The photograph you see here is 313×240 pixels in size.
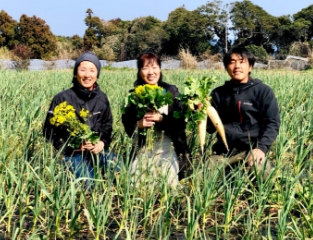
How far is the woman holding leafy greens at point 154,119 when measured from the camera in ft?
7.61

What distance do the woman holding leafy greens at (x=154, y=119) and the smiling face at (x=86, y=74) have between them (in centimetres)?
29

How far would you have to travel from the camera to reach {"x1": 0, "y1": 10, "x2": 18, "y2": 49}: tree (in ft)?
85.5

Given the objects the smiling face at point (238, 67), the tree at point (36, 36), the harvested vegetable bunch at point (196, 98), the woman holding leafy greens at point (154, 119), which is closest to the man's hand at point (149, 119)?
the woman holding leafy greens at point (154, 119)

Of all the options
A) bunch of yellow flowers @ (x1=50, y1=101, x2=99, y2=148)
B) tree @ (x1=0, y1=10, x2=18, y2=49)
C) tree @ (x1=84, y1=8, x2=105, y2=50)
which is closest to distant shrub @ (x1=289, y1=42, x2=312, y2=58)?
tree @ (x1=84, y1=8, x2=105, y2=50)

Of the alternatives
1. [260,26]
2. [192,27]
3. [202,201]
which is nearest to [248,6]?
[260,26]

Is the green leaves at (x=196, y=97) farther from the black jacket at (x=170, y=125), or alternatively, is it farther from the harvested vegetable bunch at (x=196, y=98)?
the black jacket at (x=170, y=125)

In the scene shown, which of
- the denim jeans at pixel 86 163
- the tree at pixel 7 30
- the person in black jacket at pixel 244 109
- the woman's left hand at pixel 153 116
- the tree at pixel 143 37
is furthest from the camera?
the tree at pixel 7 30

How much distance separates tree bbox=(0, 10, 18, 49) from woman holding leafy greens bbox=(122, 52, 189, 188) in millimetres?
25511

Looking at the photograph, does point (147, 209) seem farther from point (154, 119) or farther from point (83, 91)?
point (83, 91)

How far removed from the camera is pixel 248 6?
75.6 ft

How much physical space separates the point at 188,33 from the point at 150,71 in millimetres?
20585

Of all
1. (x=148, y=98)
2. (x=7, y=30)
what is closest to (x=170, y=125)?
(x=148, y=98)

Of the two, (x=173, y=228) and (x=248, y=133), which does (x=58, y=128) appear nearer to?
(x=173, y=228)

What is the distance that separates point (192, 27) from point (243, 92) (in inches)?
797
